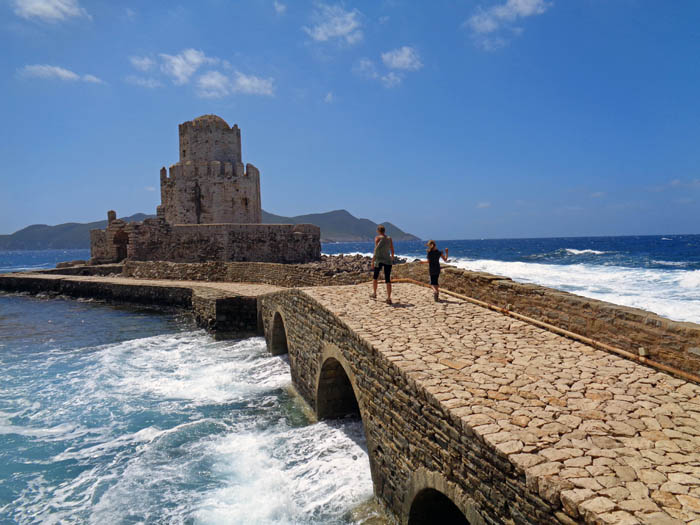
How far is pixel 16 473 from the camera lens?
682 centimetres

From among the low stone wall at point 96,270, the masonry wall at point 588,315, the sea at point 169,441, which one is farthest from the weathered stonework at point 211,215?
the masonry wall at point 588,315

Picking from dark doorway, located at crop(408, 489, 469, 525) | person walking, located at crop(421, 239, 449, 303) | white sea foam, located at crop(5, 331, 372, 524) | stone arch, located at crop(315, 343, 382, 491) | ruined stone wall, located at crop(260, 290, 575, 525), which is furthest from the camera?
person walking, located at crop(421, 239, 449, 303)

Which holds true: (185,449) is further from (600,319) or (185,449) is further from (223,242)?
(223,242)

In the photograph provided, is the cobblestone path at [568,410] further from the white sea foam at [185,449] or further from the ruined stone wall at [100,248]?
the ruined stone wall at [100,248]

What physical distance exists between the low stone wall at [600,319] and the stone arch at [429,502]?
2851 millimetres

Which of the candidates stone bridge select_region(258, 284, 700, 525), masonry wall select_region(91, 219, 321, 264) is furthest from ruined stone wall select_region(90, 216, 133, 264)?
stone bridge select_region(258, 284, 700, 525)

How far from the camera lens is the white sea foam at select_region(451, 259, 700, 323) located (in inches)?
711

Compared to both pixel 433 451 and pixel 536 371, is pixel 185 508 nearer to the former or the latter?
pixel 433 451

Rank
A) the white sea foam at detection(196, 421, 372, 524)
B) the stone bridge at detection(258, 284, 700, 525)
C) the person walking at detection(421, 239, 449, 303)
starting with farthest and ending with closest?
the person walking at detection(421, 239, 449, 303), the white sea foam at detection(196, 421, 372, 524), the stone bridge at detection(258, 284, 700, 525)

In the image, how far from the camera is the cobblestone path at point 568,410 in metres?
2.66

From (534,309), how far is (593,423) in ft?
11.4

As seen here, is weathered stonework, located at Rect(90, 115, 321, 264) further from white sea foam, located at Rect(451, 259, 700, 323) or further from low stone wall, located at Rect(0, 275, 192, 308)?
white sea foam, located at Rect(451, 259, 700, 323)

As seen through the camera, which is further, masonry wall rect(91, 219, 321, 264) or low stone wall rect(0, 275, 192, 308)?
masonry wall rect(91, 219, 321, 264)

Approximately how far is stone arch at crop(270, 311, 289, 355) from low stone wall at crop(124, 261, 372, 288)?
91.6 inches
